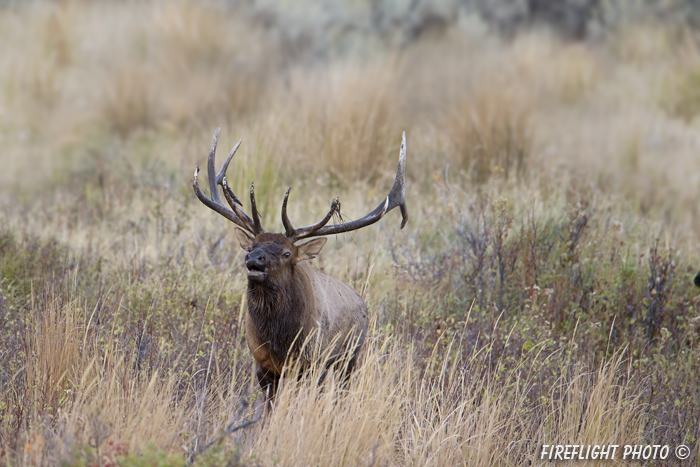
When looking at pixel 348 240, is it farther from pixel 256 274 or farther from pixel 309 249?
pixel 256 274

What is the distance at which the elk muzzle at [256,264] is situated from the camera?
394 centimetres

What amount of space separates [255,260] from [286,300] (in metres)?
0.33

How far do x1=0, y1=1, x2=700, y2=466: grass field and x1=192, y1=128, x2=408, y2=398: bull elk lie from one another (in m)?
Result: 0.17

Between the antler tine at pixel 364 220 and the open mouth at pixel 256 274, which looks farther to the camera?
the antler tine at pixel 364 220

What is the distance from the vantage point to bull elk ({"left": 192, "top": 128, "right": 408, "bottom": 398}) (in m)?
4.09

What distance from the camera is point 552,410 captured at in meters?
4.72

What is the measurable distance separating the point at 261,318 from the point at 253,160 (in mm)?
3881

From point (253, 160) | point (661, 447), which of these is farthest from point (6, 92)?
point (661, 447)
